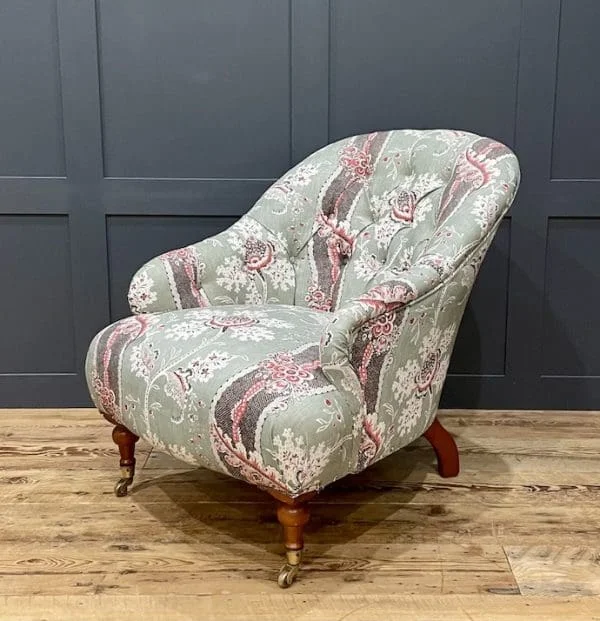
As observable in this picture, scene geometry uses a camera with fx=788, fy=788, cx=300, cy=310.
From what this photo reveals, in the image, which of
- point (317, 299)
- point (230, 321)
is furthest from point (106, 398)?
point (317, 299)

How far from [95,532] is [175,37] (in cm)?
139

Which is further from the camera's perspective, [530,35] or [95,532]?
[530,35]

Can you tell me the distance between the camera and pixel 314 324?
1748 mm

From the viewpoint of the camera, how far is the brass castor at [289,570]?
4.99 ft

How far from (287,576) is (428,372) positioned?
523 millimetres

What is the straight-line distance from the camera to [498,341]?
7.98 feet

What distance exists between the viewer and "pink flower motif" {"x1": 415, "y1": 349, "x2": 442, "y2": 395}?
1.69m

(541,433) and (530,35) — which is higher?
(530,35)

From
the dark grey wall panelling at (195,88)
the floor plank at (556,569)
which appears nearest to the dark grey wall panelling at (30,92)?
the dark grey wall panelling at (195,88)

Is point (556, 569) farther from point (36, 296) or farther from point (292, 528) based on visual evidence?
point (36, 296)

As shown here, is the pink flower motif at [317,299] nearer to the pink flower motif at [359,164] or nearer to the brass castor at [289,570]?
the pink flower motif at [359,164]

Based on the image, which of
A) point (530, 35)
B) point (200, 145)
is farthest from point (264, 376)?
point (530, 35)

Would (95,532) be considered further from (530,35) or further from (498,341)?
(530,35)

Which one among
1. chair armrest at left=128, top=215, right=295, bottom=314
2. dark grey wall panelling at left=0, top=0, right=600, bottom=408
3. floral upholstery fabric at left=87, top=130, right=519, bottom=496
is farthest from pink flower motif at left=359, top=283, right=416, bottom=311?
dark grey wall panelling at left=0, top=0, right=600, bottom=408
